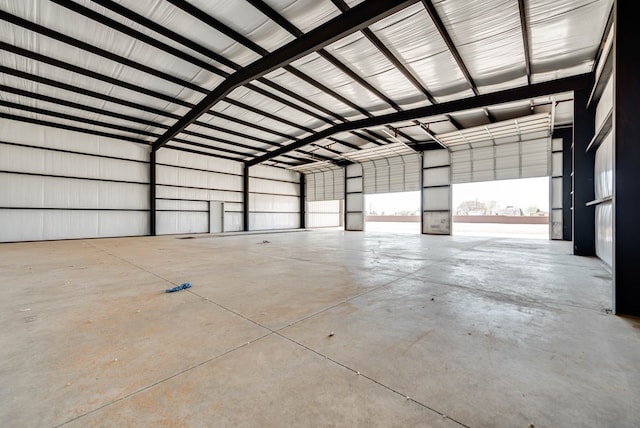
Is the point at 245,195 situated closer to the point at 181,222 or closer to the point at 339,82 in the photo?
the point at 181,222

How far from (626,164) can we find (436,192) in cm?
1199

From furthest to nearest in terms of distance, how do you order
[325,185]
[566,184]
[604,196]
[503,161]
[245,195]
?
[325,185] → [245,195] → [503,161] → [566,184] → [604,196]

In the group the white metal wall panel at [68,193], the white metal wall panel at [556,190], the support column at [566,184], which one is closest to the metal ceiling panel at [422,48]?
the support column at [566,184]

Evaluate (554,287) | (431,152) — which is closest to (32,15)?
(554,287)

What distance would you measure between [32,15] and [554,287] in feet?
36.7

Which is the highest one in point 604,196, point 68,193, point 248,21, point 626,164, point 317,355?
point 248,21

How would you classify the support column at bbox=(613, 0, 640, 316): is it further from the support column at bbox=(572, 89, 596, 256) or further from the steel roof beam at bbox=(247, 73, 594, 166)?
the steel roof beam at bbox=(247, 73, 594, 166)

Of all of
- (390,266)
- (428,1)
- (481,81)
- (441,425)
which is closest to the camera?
(441,425)

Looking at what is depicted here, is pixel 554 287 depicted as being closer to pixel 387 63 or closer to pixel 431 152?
pixel 387 63

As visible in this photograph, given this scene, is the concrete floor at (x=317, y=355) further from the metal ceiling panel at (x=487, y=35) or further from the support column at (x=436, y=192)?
the support column at (x=436, y=192)

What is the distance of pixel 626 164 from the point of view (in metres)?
2.81

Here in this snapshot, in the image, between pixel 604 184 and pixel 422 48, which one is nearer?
pixel 604 184

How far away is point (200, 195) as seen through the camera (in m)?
15.8

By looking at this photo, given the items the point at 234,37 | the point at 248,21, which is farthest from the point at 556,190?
the point at 234,37
